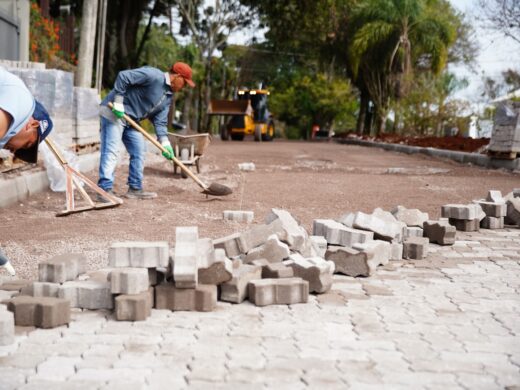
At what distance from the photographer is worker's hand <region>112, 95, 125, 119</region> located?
24.2 ft

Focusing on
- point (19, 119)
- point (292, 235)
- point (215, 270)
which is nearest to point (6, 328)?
point (19, 119)

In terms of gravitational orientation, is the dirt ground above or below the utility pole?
below

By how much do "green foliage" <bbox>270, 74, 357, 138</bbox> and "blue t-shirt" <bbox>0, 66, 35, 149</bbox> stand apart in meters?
39.9

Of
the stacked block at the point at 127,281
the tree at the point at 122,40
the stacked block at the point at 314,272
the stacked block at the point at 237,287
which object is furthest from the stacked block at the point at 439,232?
the tree at the point at 122,40

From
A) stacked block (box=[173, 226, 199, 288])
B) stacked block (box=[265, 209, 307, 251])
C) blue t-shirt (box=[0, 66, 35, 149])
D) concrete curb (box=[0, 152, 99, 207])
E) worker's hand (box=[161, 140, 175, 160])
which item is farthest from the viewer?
worker's hand (box=[161, 140, 175, 160])

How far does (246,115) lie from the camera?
27766 mm

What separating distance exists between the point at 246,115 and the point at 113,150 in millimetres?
20345

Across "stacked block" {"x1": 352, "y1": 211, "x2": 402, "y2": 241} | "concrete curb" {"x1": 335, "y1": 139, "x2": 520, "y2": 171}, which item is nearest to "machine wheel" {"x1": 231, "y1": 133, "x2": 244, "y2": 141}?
"concrete curb" {"x1": 335, "y1": 139, "x2": 520, "y2": 171}

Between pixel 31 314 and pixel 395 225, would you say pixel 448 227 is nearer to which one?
pixel 395 225

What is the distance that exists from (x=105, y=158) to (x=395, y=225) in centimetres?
351

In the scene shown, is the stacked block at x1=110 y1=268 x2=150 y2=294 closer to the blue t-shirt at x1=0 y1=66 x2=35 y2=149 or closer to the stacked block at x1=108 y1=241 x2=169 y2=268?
the stacked block at x1=108 y1=241 x2=169 y2=268

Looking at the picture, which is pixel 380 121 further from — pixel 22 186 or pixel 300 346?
pixel 300 346

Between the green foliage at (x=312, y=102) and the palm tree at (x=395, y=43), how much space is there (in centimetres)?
1084

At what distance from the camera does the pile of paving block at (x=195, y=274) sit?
347 centimetres
